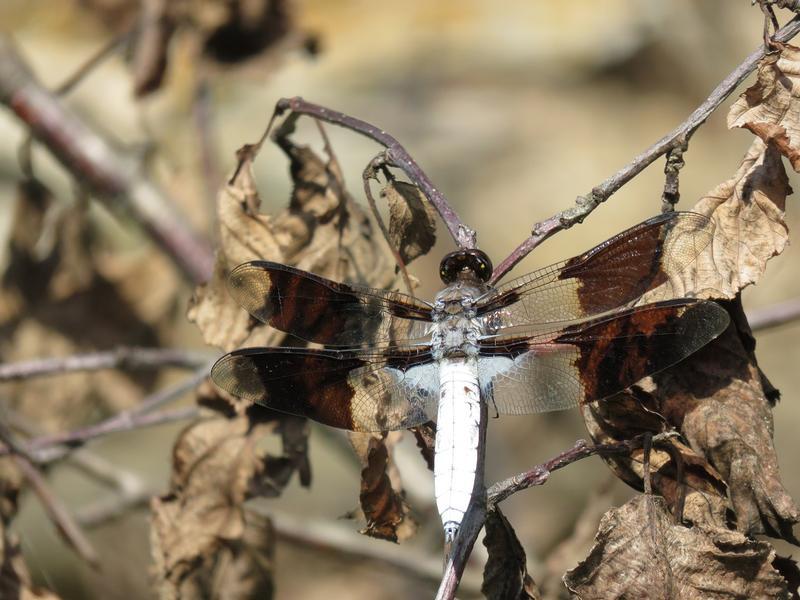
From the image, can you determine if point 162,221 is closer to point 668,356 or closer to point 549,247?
Result: point 668,356

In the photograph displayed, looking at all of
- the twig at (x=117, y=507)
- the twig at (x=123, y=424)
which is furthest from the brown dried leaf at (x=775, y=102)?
the twig at (x=117, y=507)

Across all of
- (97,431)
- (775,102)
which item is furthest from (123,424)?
(775,102)

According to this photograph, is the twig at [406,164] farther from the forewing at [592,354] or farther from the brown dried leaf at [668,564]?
the brown dried leaf at [668,564]

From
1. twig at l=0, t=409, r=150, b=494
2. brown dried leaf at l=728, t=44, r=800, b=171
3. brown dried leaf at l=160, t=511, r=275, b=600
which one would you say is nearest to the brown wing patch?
brown dried leaf at l=728, t=44, r=800, b=171

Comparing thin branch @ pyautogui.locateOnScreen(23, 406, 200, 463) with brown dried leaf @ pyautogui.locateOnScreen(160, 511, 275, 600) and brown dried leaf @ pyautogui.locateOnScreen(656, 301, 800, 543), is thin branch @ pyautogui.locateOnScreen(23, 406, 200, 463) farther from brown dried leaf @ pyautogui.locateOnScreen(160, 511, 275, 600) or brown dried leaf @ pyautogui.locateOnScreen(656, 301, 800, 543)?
brown dried leaf @ pyautogui.locateOnScreen(656, 301, 800, 543)

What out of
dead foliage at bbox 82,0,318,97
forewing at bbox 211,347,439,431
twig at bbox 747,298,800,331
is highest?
dead foliage at bbox 82,0,318,97

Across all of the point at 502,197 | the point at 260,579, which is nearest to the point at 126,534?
the point at 260,579

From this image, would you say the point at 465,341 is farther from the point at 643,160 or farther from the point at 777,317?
the point at 777,317
